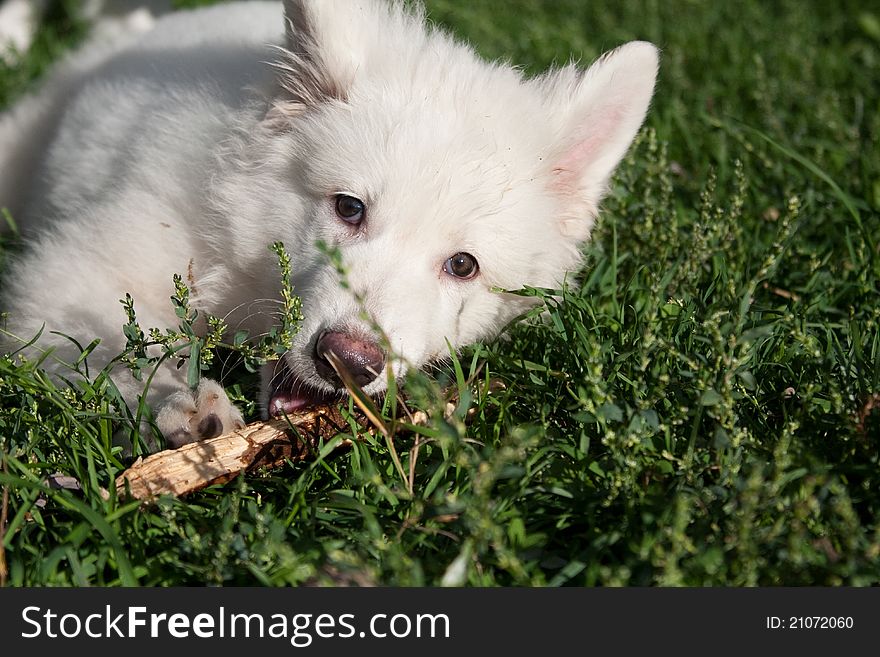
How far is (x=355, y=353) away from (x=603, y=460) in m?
0.68

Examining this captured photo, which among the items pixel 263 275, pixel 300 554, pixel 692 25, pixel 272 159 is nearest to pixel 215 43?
pixel 272 159

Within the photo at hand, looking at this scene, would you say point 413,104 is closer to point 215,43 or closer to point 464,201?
point 464,201

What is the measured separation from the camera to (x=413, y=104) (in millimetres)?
2639

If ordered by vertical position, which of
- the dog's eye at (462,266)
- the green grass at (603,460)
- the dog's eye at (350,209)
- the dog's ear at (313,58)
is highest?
the dog's ear at (313,58)

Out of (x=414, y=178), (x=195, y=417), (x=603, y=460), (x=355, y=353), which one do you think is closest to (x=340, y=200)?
(x=414, y=178)

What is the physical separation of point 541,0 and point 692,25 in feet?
3.96

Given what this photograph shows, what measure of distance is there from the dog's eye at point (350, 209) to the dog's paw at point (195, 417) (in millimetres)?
612

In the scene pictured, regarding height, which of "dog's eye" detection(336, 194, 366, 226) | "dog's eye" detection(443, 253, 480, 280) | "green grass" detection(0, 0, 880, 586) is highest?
"dog's eye" detection(336, 194, 366, 226)

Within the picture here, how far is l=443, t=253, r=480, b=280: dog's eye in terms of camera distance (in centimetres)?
262

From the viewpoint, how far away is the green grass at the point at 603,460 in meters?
1.89

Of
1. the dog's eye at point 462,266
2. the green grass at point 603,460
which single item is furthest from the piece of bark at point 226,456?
the dog's eye at point 462,266

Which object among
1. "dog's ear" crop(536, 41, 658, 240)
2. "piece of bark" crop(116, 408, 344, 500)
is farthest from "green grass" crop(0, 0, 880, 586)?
"dog's ear" crop(536, 41, 658, 240)

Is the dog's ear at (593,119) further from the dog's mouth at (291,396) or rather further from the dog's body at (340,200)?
the dog's mouth at (291,396)

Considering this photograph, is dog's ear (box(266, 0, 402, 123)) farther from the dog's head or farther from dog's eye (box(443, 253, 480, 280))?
dog's eye (box(443, 253, 480, 280))
